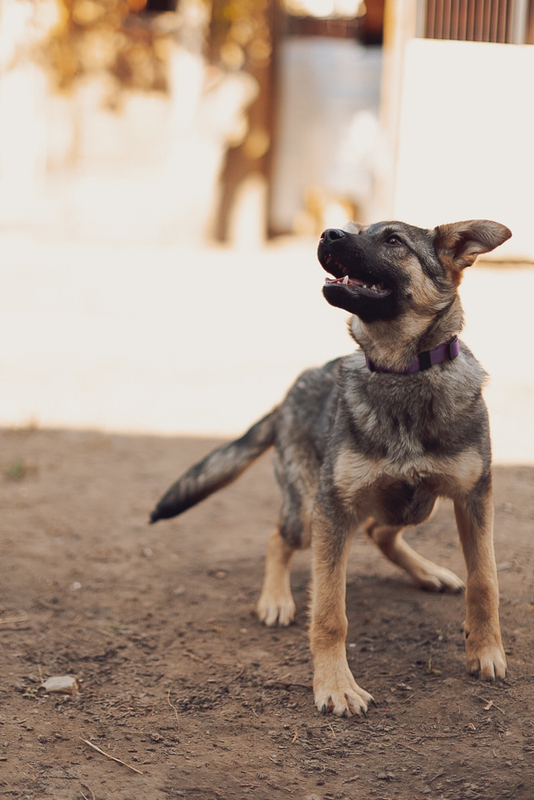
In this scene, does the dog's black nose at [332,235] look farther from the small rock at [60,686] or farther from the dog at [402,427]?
the small rock at [60,686]

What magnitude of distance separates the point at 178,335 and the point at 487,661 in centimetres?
653

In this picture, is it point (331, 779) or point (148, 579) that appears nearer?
point (331, 779)

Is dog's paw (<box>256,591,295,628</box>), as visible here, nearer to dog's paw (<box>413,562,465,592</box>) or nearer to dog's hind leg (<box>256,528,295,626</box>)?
dog's hind leg (<box>256,528,295,626</box>)

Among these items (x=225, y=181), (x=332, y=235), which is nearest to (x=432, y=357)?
(x=332, y=235)

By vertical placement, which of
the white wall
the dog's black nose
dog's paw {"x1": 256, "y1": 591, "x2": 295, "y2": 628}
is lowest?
dog's paw {"x1": 256, "y1": 591, "x2": 295, "y2": 628}

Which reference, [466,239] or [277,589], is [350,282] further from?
[277,589]

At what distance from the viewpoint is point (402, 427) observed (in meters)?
3.31

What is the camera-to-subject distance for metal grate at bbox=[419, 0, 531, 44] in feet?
31.0

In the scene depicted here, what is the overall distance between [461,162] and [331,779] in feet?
25.3

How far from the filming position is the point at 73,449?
21.4 ft

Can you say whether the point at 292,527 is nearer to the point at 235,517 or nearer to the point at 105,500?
the point at 235,517

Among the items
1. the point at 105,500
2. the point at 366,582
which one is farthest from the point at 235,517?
the point at 366,582

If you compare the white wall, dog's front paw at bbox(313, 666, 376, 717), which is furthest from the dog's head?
the white wall

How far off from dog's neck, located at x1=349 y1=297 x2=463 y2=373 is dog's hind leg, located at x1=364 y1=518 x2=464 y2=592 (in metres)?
1.07
